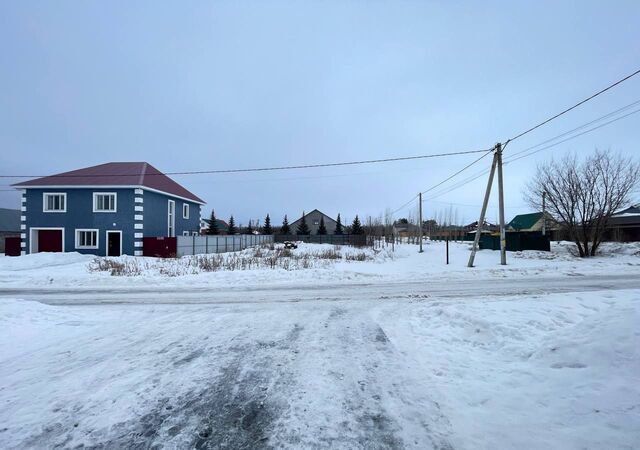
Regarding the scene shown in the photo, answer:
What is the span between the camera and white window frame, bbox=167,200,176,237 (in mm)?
30484

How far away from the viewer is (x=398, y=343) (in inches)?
217

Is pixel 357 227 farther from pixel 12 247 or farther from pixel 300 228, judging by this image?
pixel 12 247

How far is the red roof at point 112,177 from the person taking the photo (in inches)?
1039

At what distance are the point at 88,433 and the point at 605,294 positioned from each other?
10.8 metres

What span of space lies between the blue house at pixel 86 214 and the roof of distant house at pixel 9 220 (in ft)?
129

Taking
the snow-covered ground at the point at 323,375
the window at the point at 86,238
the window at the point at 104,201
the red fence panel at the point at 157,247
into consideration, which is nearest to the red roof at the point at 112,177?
the window at the point at 104,201

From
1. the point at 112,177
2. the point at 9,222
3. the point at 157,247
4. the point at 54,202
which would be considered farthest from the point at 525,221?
the point at 9,222

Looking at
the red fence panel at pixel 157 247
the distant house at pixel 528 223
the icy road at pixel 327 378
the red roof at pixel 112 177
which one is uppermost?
the red roof at pixel 112 177

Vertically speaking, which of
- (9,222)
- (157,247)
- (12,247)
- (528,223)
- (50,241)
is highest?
(9,222)

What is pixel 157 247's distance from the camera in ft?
85.0

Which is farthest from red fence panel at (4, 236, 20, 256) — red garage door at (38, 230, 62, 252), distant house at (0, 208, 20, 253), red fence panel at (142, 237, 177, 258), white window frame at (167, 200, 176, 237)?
distant house at (0, 208, 20, 253)

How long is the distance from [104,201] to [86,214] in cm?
177

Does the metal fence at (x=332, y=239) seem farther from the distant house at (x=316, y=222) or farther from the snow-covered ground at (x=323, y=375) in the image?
the snow-covered ground at (x=323, y=375)

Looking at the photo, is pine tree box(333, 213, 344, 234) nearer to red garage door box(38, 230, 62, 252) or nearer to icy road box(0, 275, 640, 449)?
Answer: red garage door box(38, 230, 62, 252)
